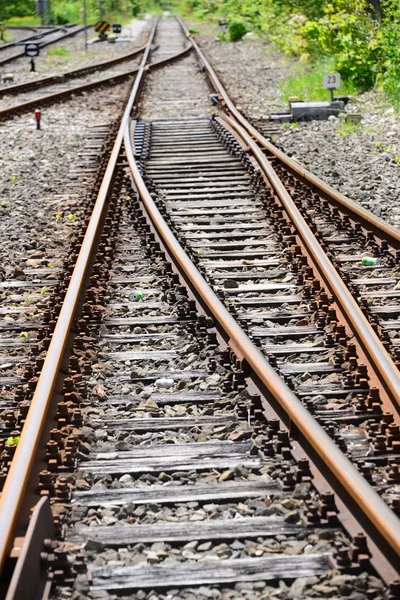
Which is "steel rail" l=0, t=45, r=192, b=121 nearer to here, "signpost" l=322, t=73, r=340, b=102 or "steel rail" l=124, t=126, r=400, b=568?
"signpost" l=322, t=73, r=340, b=102

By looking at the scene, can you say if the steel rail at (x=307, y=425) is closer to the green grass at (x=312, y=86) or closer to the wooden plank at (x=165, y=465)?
the wooden plank at (x=165, y=465)

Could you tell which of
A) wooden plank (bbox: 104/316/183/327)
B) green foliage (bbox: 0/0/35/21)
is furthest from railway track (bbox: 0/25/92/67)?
wooden plank (bbox: 104/316/183/327)

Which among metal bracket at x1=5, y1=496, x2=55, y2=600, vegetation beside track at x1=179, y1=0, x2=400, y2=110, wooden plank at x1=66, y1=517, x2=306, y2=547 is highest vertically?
vegetation beside track at x1=179, y1=0, x2=400, y2=110

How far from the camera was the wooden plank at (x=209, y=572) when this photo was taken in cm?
317

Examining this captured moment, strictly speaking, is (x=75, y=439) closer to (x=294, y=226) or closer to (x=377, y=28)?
(x=294, y=226)

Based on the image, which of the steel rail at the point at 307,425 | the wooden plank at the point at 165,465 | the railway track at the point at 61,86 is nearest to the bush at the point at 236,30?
the railway track at the point at 61,86

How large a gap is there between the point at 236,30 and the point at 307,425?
122 feet

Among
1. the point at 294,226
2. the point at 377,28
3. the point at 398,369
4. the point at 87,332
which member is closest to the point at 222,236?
the point at 294,226

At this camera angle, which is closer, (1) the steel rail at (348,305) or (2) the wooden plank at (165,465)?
(2) the wooden plank at (165,465)

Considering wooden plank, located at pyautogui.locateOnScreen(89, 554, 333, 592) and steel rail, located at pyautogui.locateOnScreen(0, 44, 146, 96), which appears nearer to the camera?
wooden plank, located at pyautogui.locateOnScreen(89, 554, 333, 592)

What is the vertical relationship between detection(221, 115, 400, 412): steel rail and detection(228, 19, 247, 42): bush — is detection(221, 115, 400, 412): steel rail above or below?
below

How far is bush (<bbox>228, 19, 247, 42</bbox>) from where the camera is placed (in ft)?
128

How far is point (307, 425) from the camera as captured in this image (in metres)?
3.94

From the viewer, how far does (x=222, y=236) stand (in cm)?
797
